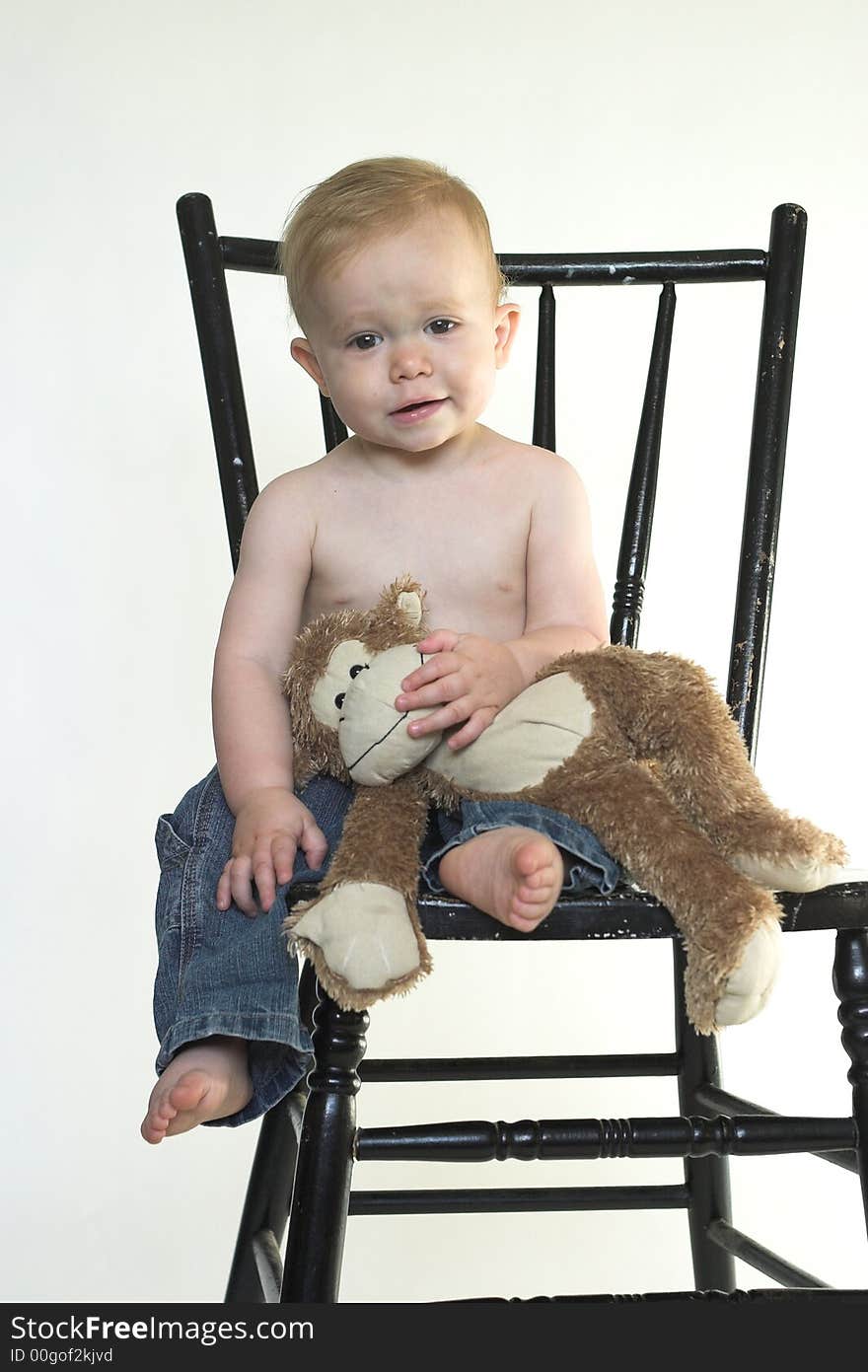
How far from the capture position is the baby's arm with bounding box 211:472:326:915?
35.1 inches

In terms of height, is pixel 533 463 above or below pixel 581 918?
above

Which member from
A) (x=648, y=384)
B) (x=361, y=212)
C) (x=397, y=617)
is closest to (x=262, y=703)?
(x=397, y=617)

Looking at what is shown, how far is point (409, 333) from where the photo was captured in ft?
3.27

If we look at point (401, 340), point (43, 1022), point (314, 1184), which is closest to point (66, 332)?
point (43, 1022)

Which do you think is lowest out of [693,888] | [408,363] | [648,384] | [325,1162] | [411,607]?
[325,1162]

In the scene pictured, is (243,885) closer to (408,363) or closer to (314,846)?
(314,846)

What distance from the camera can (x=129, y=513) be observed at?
1.75m

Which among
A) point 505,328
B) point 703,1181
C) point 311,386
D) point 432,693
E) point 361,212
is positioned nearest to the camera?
point 432,693

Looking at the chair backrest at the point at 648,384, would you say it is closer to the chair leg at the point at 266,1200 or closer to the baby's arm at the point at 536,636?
the baby's arm at the point at 536,636

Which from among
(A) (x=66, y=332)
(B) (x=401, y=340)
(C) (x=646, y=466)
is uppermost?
(A) (x=66, y=332)

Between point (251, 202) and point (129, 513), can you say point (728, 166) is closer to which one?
point (251, 202)

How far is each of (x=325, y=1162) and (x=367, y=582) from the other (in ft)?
1.25

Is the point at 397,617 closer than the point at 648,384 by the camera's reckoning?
Yes

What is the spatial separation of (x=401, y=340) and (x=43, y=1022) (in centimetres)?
101
